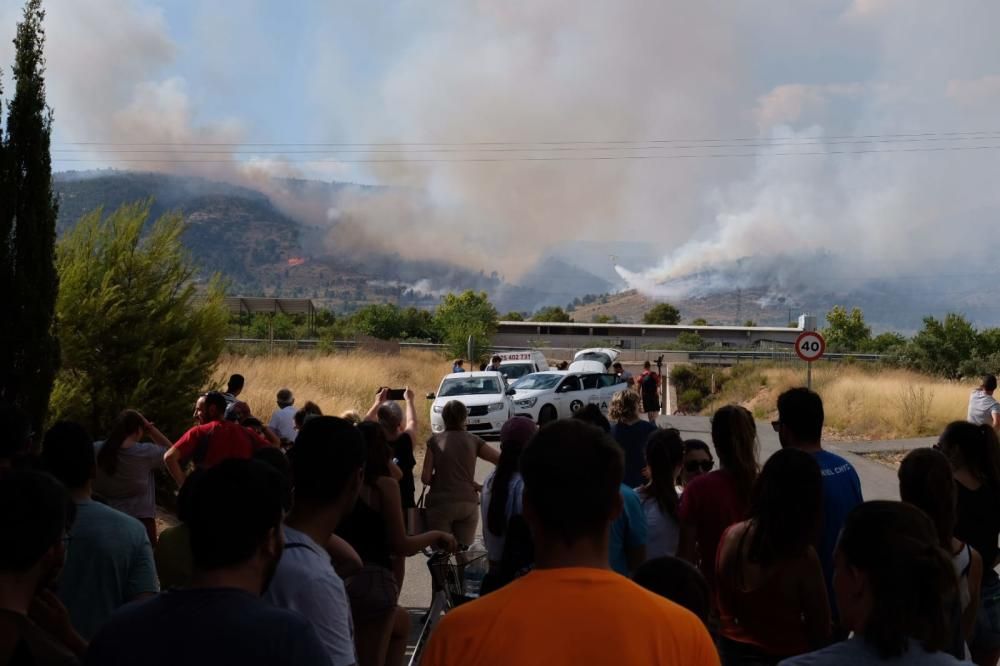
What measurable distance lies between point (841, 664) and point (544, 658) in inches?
32.8

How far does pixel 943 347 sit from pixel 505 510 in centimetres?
4411

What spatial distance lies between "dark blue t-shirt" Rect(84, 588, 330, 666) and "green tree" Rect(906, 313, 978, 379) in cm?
4405

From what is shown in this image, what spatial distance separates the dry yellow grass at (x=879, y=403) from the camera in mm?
→ 25766

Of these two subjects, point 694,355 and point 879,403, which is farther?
point 694,355

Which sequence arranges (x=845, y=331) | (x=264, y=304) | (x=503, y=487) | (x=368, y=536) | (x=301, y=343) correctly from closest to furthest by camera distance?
(x=368, y=536) → (x=503, y=487) → (x=301, y=343) → (x=264, y=304) → (x=845, y=331)

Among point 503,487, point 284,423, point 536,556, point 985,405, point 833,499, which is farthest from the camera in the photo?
point 985,405

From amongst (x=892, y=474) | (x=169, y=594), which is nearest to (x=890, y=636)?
(x=169, y=594)

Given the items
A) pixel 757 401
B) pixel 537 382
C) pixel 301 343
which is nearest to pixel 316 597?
pixel 537 382

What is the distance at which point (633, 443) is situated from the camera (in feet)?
27.0

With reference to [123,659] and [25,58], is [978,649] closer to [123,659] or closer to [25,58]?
[123,659]

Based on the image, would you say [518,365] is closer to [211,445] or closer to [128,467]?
[211,445]

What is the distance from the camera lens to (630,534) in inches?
175

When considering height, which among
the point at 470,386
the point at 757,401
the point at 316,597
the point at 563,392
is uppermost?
the point at 316,597

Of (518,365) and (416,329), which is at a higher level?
(416,329)
